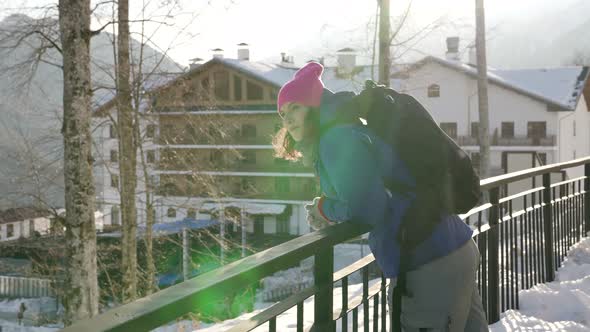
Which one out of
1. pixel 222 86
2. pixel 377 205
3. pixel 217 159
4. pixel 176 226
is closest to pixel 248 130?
pixel 222 86

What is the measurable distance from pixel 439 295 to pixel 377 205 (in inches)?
20.6

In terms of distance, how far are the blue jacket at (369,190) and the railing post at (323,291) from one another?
0.19m

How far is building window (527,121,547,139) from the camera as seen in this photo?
4316 centimetres

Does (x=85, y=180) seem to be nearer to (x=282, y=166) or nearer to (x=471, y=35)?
(x=471, y=35)

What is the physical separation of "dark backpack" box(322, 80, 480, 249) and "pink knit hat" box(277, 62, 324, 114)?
0.16 metres

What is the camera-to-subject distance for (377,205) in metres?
2.43

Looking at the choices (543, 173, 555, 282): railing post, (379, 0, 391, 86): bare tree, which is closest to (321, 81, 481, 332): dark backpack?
(543, 173, 555, 282): railing post

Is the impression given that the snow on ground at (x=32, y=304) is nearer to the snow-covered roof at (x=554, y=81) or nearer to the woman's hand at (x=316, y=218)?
the snow-covered roof at (x=554, y=81)

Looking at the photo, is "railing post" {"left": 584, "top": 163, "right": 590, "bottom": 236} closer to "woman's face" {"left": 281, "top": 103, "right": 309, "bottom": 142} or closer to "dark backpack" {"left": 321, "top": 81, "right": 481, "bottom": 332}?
"dark backpack" {"left": 321, "top": 81, "right": 481, "bottom": 332}

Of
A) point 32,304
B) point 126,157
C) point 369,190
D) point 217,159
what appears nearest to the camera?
point 369,190

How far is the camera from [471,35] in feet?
74.3

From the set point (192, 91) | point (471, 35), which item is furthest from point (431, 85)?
point (192, 91)

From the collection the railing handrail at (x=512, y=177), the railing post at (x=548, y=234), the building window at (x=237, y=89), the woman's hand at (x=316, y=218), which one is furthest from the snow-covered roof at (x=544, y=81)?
the woman's hand at (x=316, y=218)

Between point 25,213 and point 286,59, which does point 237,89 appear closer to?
point 286,59
